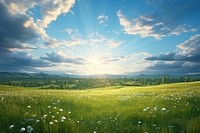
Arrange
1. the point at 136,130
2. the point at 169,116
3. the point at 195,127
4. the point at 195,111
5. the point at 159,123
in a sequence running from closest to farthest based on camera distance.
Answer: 1. the point at 195,127
2. the point at 136,130
3. the point at 159,123
4. the point at 169,116
5. the point at 195,111

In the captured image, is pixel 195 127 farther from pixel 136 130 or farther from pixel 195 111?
pixel 195 111

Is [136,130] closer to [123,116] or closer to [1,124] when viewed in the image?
[123,116]

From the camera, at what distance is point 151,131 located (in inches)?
331

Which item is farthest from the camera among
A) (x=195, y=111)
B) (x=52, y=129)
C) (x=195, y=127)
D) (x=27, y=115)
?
(x=195, y=111)

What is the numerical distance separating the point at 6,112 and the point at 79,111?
450cm

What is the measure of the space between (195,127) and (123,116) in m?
4.38

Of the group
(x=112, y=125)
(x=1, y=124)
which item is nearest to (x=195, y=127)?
(x=112, y=125)

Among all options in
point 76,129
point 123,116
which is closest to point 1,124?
point 76,129

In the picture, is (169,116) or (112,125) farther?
(169,116)

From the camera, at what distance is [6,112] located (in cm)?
988

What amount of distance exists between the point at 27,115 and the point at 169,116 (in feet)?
22.5

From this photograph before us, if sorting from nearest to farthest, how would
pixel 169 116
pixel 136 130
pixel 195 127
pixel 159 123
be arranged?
pixel 195 127 → pixel 136 130 → pixel 159 123 → pixel 169 116

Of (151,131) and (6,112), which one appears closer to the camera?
(151,131)

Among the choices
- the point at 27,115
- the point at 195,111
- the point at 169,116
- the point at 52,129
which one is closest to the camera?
the point at 52,129
